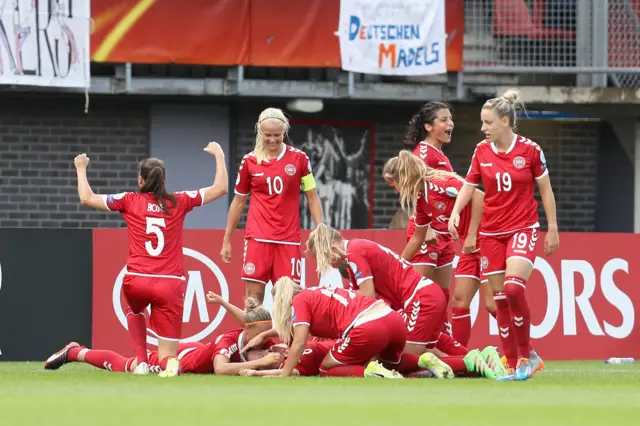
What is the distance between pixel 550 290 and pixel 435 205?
132 inches

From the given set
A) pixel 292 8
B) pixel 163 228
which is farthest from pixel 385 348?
pixel 292 8

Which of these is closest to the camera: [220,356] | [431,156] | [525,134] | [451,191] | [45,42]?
[220,356]

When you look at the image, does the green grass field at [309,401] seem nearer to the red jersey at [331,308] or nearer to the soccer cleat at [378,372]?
the soccer cleat at [378,372]

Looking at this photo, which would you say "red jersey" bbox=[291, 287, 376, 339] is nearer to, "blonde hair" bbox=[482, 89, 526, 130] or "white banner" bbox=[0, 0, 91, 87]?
"blonde hair" bbox=[482, 89, 526, 130]

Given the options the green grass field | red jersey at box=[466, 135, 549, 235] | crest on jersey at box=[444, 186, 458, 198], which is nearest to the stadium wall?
crest on jersey at box=[444, 186, 458, 198]

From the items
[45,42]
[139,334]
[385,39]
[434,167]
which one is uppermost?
[385,39]

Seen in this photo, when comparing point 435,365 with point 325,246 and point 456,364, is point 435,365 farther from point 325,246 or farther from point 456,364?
point 325,246

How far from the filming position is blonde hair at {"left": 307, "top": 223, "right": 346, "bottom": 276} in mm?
10797

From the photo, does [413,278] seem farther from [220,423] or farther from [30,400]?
[220,423]

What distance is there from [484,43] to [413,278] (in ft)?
30.4

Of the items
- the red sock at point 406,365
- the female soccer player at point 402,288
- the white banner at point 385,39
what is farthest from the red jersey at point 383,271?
the white banner at point 385,39

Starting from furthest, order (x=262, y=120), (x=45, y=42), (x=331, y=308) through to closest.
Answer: (x=45, y=42)
(x=262, y=120)
(x=331, y=308)

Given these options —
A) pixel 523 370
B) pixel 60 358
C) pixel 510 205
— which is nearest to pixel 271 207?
pixel 60 358

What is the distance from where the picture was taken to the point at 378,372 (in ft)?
35.1
